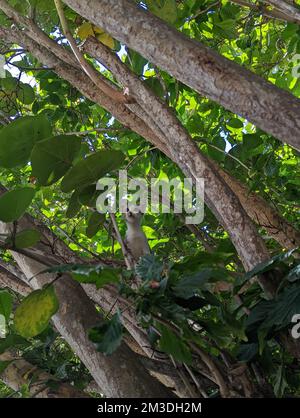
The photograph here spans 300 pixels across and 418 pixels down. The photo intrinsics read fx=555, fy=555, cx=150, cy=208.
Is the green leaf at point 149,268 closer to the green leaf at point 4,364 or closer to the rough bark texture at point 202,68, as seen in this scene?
the rough bark texture at point 202,68

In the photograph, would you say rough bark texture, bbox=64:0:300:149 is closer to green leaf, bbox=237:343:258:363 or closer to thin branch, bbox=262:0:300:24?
thin branch, bbox=262:0:300:24

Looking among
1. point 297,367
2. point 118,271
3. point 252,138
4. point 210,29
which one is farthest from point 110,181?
point 210,29

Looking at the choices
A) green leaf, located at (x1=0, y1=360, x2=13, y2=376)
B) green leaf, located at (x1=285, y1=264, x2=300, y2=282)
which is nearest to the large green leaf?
green leaf, located at (x1=285, y1=264, x2=300, y2=282)

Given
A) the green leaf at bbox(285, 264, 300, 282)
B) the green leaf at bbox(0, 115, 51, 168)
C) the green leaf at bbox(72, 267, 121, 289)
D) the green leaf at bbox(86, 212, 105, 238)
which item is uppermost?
the green leaf at bbox(0, 115, 51, 168)

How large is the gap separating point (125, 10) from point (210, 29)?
1267mm

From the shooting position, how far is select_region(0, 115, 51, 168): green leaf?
3.46ft

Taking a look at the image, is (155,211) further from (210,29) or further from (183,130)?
(183,130)

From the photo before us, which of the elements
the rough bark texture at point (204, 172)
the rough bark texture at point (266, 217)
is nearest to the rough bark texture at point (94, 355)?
the rough bark texture at point (204, 172)

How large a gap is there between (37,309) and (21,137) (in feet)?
1.08

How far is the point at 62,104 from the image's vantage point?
244cm

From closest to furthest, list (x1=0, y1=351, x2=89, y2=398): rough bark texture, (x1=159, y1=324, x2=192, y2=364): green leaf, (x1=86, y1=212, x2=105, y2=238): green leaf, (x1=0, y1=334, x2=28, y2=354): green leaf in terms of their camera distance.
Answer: (x1=159, y1=324, x2=192, y2=364): green leaf < (x1=0, y1=351, x2=89, y2=398): rough bark texture < (x1=0, y1=334, x2=28, y2=354): green leaf < (x1=86, y1=212, x2=105, y2=238): green leaf

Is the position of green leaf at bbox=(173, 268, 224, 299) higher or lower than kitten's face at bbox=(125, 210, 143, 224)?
lower

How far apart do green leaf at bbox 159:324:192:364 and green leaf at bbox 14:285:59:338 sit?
0.21 metres

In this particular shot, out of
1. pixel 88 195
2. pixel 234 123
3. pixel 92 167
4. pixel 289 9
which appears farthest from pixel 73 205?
pixel 234 123
